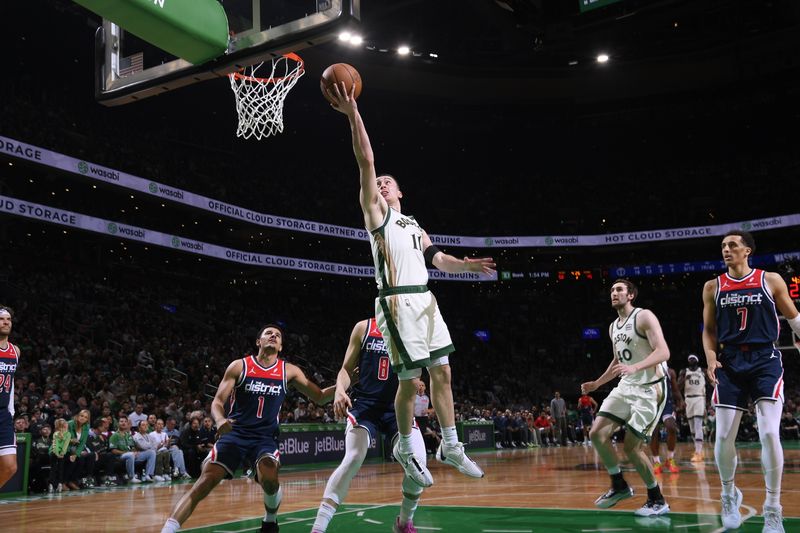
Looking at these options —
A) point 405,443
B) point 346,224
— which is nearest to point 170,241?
point 346,224

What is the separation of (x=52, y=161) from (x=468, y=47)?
63.5 feet

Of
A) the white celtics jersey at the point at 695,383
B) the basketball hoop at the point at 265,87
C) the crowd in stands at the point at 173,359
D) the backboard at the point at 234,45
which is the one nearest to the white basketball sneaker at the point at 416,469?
the backboard at the point at 234,45

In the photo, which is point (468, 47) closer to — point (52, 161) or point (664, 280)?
point (664, 280)

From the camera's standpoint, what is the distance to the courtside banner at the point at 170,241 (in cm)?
2325

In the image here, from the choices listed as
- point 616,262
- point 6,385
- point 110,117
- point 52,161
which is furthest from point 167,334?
point 616,262

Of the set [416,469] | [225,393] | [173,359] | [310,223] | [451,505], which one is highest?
[310,223]

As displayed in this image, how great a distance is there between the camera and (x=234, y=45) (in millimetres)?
6566

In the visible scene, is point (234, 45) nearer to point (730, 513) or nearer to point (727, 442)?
point (727, 442)

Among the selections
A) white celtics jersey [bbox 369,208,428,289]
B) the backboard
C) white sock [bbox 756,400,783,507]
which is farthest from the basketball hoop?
white sock [bbox 756,400,783,507]

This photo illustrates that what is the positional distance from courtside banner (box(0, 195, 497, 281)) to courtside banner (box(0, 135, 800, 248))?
142 cm

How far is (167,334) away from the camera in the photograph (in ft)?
80.1

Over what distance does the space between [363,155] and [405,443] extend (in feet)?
6.35

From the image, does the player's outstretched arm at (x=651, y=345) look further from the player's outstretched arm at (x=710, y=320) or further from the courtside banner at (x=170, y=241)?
the courtside banner at (x=170, y=241)

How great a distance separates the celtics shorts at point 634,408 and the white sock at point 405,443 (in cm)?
274
